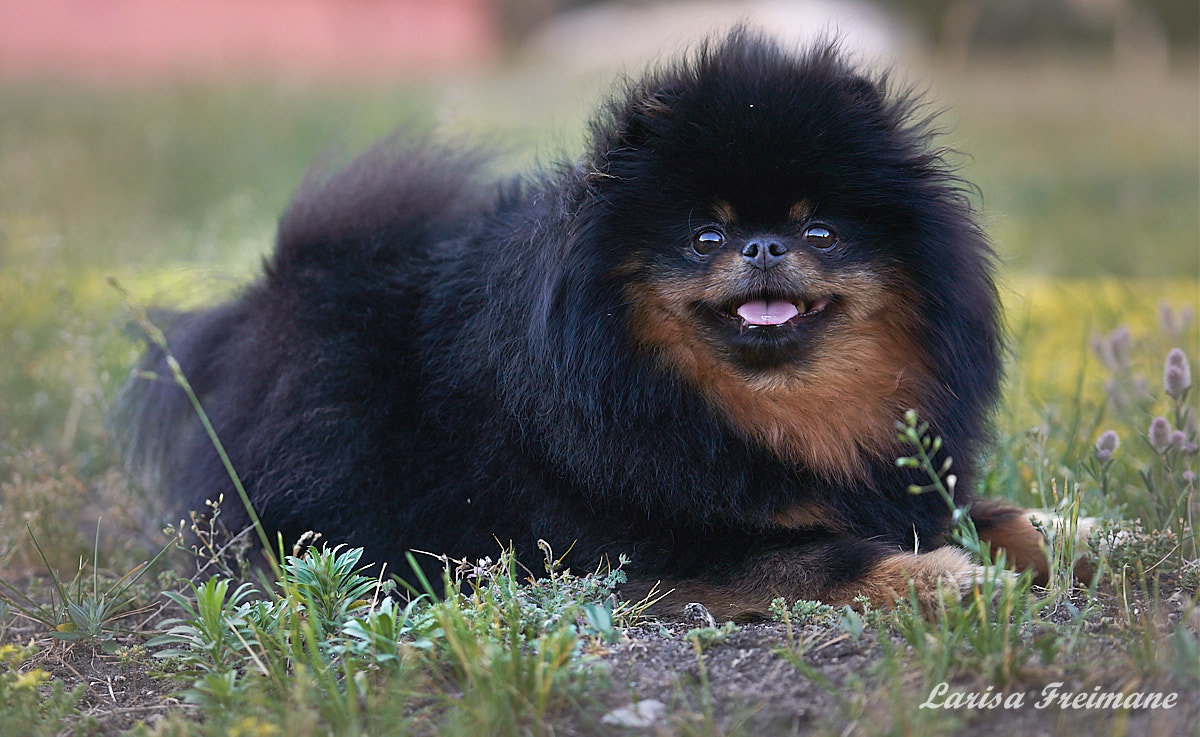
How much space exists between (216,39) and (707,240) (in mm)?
12197

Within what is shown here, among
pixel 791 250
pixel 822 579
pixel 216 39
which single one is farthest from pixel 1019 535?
pixel 216 39

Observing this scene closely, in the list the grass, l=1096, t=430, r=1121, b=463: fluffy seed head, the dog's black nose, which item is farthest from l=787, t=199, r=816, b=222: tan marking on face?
l=1096, t=430, r=1121, b=463: fluffy seed head

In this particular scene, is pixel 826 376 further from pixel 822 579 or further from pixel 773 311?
pixel 822 579

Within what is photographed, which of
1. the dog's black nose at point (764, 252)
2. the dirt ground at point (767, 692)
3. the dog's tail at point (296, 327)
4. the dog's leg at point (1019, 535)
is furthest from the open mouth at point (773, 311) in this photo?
the dog's tail at point (296, 327)

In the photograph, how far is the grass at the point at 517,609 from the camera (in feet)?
7.59

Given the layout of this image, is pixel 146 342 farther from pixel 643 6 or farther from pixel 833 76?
pixel 643 6

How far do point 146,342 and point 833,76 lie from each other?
2690mm

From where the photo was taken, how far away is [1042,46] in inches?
706

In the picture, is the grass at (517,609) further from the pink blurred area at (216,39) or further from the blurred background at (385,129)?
the pink blurred area at (216,39)

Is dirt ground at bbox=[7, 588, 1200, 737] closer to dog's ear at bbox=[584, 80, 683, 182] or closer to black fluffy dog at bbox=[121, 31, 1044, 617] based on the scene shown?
black fluffy dog at bbox=[121, 31, 1044, 617]

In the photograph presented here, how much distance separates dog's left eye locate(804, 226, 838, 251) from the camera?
3.00 m

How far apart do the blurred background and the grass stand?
6 centimetres

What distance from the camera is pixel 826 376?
3.07m

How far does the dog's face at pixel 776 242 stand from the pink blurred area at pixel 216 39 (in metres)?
9.87
